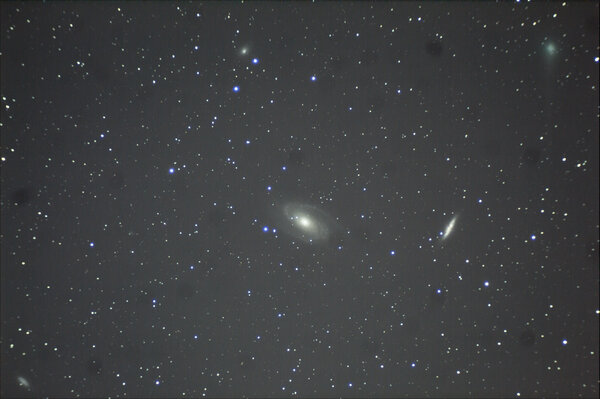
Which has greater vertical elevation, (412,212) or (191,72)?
(191,72)

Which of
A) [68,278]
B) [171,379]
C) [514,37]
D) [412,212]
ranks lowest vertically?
[171,379]

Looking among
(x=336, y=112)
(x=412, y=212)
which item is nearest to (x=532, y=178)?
(x=412, y=212)

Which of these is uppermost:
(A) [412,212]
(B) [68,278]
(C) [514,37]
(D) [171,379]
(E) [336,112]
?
(C) [514,37]

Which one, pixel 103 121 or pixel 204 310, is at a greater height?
pixel 103 121

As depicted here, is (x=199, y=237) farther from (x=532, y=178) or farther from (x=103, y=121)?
(x=532, y=178)

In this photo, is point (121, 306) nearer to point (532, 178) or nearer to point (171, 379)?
point (171, 379)

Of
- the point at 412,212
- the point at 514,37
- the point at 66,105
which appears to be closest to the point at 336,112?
the point at 412,212
